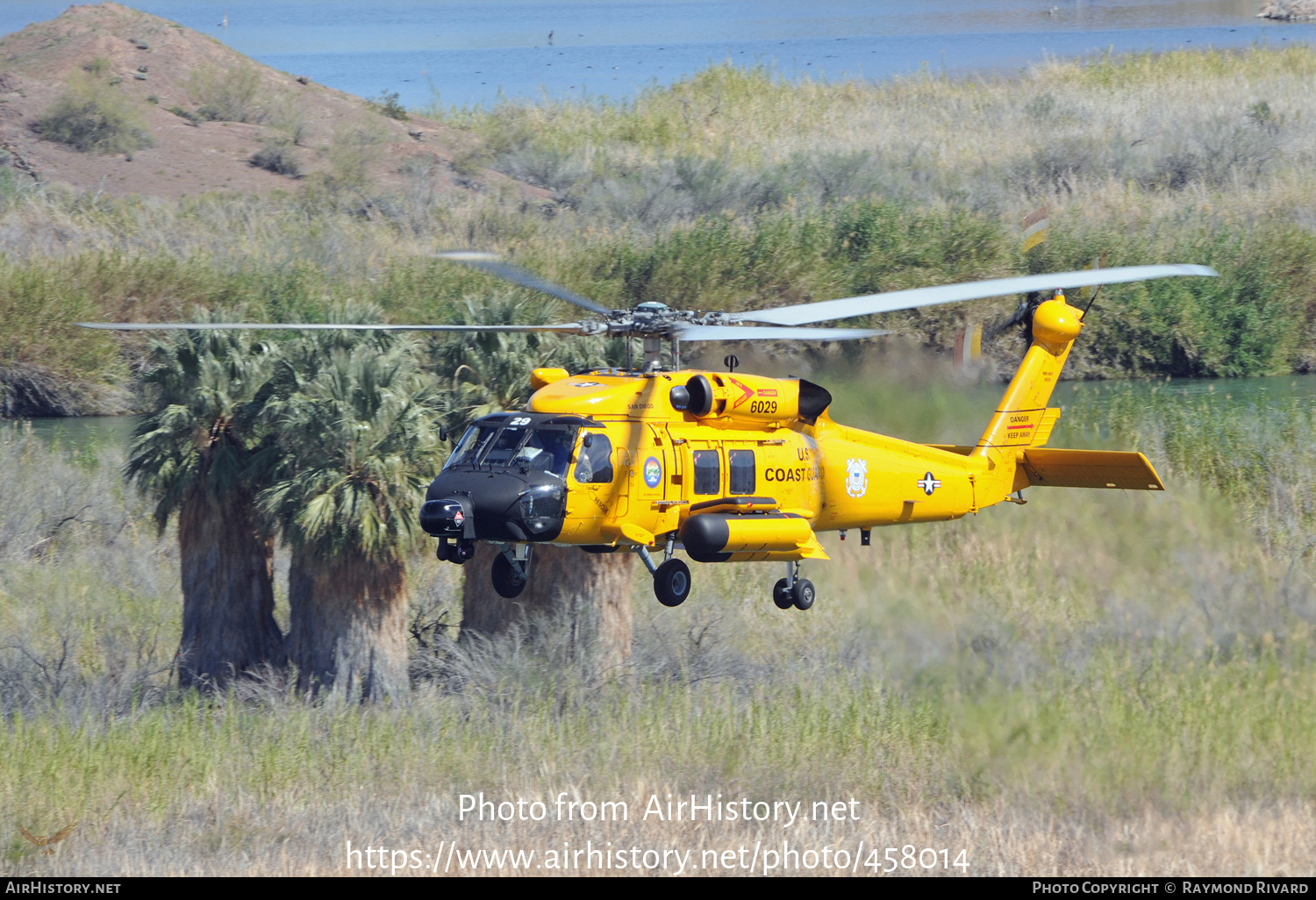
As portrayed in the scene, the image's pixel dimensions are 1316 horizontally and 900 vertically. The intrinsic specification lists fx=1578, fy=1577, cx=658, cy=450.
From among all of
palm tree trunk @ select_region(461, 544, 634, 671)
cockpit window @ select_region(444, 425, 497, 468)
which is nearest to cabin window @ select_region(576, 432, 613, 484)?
cockpit window @ select_region(444, 425, 497, 468)

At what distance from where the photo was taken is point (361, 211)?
45219 millimetres

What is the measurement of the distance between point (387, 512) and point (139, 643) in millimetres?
5055

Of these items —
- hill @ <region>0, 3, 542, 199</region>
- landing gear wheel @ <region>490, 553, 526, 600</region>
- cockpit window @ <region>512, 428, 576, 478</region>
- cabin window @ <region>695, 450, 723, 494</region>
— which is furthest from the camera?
hill @ <region>0, 3, 542, 199</region>

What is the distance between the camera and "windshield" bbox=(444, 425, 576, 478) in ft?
40.8

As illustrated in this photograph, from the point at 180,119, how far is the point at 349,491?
1485 inches

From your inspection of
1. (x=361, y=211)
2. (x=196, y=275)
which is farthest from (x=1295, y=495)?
Answer: (x=361, y=211)

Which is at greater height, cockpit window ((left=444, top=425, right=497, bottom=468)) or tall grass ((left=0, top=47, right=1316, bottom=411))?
tall grass ((left=0, top=47, right=1316, bottom=411))

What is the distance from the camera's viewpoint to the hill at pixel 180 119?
47.2 meters

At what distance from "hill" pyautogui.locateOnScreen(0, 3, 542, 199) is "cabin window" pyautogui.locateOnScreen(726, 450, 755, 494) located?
118ft

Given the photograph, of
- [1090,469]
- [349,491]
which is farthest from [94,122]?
[1090,469]

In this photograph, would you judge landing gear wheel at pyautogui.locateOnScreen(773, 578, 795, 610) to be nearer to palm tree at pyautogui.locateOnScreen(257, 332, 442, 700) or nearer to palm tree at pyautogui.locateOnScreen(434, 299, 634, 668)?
palm tree at pyautogui.locateOnScreen(434, 299, 634, 668)

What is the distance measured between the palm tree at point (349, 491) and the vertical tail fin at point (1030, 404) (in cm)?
639

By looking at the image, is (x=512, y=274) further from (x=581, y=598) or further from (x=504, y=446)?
(x=581, y=598)
